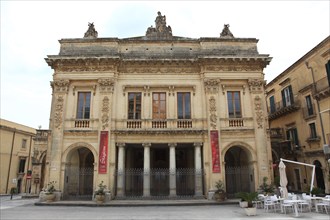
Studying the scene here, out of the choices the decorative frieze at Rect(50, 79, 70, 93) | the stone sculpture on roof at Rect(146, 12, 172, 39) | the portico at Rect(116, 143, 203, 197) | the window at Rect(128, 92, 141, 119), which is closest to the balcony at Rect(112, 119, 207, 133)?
the window at Rect(128, 92, 141, 119)

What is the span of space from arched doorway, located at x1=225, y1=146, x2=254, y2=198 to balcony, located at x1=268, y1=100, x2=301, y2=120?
6947 mm

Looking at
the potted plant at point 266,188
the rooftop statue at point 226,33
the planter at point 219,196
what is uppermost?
the rooftop statue at point 226,33

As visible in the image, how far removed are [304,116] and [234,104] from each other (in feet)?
24.6

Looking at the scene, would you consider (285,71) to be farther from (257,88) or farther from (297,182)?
(297,182)

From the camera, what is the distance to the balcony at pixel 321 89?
61.5ft

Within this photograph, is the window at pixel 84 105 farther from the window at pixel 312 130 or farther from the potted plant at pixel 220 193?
the window at pixel 312 130

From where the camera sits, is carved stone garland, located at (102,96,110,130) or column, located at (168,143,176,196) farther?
carved stone garland, located at (102,96,110,130)

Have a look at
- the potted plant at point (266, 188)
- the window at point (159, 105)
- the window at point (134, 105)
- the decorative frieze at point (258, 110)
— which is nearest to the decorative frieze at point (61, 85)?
the window at point (134, 105)

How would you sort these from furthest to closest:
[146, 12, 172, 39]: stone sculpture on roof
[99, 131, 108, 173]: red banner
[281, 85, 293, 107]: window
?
[281, 85, 293, 107]: window < [146, 12, 172, 39]: stone sculpture on roof < [99, 131, 108, 173]: red banner

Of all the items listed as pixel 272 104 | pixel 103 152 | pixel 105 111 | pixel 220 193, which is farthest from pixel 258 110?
pixel 103 152

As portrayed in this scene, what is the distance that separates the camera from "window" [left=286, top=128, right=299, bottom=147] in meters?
23.1

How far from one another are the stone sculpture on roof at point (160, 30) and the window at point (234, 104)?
750 cm

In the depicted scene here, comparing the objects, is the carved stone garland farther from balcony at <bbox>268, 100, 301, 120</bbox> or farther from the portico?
balcony at <bbox>268, 100, 301, 120</bbox>

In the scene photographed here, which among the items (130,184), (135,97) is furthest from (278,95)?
(130,184)
